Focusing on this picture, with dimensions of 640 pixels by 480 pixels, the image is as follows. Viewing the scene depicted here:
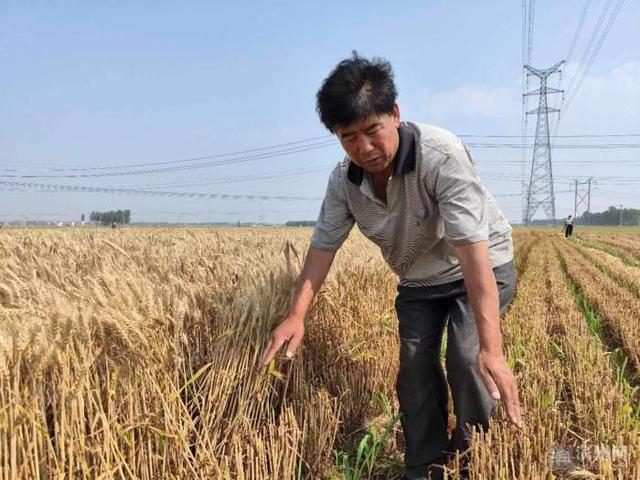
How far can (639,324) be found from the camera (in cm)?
555

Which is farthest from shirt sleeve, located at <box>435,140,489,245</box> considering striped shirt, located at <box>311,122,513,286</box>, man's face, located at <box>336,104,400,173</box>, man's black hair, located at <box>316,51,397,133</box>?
man's black hair, located at <box>316,51,397,133</box>

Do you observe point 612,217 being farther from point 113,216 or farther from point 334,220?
point 334,220

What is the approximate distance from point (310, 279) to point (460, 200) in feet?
2.57

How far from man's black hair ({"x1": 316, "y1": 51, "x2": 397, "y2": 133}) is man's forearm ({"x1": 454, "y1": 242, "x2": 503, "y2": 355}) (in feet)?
2.09

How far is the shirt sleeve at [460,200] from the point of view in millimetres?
2078

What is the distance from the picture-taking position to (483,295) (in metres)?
2.02

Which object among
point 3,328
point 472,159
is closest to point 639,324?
point 472,159

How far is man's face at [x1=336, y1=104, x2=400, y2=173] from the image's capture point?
2.08 meters

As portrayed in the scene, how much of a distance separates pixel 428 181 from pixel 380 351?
177 cm

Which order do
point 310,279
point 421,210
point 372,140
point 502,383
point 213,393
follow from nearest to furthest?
1. point 502,383
2. point 372,140
3. point 213,393
4. point 421,210
5. point 310,279

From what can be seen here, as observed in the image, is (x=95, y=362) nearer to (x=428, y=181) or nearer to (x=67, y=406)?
(x=67, y=406)

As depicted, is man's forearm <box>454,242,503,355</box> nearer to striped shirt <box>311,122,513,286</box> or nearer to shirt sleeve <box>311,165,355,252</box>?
striped shirt <box>311,122,513,286</box>

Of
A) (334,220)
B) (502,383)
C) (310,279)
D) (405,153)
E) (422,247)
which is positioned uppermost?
(405,153)

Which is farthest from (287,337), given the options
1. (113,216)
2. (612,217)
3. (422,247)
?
(612,217)
